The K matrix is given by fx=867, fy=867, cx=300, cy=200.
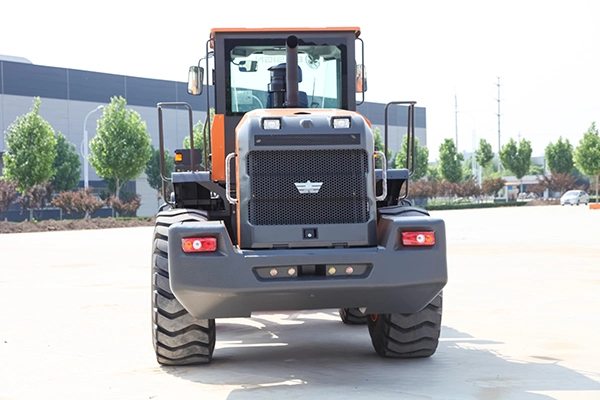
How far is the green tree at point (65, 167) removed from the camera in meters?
64.2

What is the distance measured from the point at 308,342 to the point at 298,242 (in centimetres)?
236

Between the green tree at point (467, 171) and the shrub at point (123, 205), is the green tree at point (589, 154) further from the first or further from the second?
the shrub at point (123, 205)

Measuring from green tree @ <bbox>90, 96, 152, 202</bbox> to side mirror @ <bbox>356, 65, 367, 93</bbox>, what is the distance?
43.7 metres

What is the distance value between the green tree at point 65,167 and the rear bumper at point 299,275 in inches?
2328

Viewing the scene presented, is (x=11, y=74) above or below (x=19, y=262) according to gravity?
above

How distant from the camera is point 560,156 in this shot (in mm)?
90938

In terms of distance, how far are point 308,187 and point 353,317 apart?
11.3 feet

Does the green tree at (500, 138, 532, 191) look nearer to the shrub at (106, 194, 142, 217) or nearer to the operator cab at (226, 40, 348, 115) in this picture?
the shrub at (106, 194, 142, 217)

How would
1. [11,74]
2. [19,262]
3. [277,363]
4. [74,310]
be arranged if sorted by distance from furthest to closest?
[11,74]
[19,262]
[74,310]
[277,363]

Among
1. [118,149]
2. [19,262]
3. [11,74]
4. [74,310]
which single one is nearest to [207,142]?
[74,310]

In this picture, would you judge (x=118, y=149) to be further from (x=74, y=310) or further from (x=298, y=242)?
(x=298, y=242)

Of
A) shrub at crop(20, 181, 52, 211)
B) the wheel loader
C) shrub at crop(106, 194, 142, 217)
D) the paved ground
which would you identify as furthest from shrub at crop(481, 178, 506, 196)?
the wheel loader

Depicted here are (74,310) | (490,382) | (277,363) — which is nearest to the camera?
(490,382)

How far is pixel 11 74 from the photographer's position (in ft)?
221
